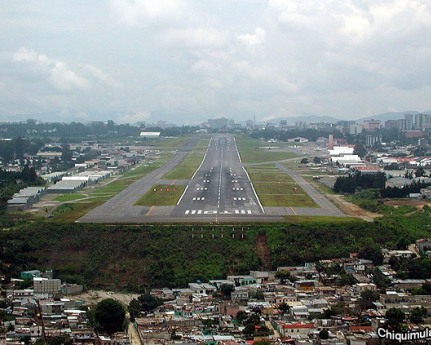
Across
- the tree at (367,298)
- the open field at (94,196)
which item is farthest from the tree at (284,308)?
the open field at (94,196)

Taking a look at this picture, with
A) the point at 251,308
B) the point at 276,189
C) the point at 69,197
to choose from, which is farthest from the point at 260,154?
the point at 251,308

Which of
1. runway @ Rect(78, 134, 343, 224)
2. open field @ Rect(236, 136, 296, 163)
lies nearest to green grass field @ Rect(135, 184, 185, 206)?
runway @ Rect(78, 134, 343, 224)

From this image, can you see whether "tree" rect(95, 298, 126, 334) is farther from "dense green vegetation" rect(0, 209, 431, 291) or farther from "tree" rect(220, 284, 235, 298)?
"dense green vegetation" rect(0, 209, 431, 291)

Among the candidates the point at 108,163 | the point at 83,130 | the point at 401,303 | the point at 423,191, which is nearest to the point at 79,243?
the point at 401,303

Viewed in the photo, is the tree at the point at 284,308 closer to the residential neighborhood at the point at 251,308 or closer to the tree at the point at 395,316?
the residential neighborhood at the point at 251,308

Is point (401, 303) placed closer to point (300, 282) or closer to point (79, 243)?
point (300, 282)

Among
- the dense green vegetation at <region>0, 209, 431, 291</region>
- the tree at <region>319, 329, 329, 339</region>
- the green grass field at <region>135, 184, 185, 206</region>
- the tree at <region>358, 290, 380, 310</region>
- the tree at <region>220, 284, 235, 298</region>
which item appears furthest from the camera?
the green grass field at <region>135, 184, 185, 206</region>
